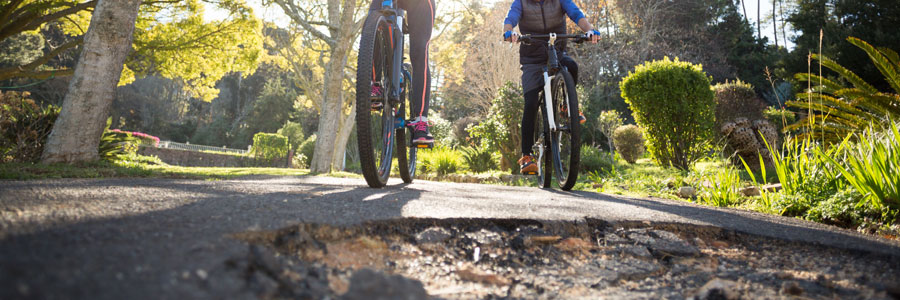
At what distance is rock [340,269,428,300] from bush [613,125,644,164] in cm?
1187

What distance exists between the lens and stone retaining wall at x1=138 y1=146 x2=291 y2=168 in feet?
80.9

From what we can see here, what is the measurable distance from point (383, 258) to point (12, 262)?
0.79 meters

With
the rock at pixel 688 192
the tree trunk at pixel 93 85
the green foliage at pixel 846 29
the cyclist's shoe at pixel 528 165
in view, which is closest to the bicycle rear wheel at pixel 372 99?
the cyclist's shoe at pixel 528 165

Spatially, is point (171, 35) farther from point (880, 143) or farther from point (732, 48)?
point (732, 48)

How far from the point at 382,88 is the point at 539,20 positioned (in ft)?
6.39

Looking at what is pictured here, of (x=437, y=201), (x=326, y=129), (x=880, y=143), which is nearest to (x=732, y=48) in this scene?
(x=326, y=129)

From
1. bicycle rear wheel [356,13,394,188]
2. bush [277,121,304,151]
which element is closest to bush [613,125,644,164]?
bicycle rear wheel [356,13,394,188]

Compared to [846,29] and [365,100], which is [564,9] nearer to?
[365,100]

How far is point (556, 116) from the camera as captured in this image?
3873mm

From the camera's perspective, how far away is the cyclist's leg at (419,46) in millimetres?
3463

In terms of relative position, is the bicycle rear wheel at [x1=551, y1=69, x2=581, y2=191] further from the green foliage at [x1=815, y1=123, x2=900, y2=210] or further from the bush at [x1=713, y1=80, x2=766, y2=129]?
the bush at [x1=713, y1=80, x2=766, y2=129]

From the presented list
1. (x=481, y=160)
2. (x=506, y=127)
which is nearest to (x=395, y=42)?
(x=506, y=127)

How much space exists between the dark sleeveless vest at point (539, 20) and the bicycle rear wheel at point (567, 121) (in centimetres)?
51

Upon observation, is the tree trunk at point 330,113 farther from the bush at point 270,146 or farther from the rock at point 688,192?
the bush at point 270,146
